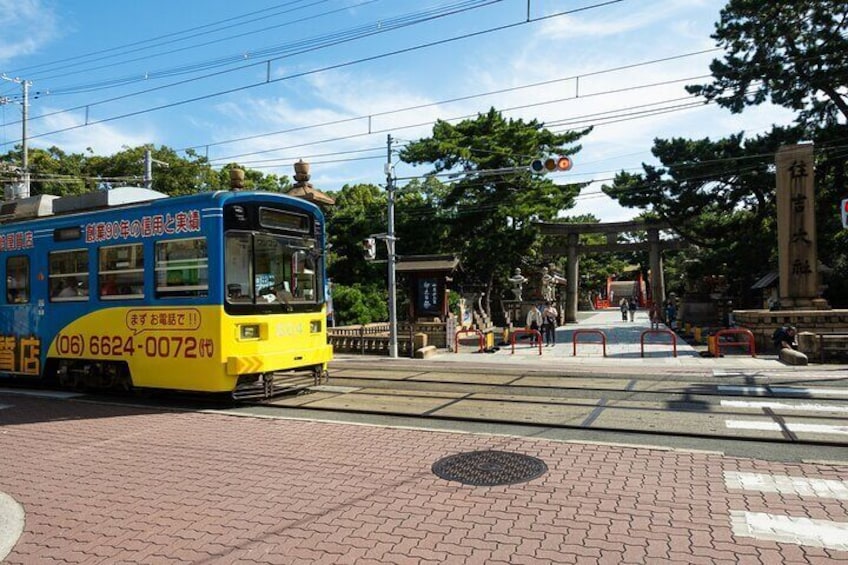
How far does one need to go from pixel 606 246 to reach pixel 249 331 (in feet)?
109

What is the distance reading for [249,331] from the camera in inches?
352

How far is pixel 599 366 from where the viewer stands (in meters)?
15.2

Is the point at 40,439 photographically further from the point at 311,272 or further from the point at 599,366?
the point at 599,366

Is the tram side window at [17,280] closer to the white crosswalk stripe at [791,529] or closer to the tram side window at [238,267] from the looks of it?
the tram side window at [238,267]

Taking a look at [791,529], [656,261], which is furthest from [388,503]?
[656,261]

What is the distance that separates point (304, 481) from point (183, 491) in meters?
1.09

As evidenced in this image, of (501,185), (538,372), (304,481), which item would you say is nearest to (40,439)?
(304,481)

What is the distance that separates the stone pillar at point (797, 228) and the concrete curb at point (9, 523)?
21.3 m

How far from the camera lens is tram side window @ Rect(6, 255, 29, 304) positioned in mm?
11250

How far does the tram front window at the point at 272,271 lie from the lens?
8.90 meters

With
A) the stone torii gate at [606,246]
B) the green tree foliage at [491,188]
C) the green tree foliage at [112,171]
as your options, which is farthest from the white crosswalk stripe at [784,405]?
the green tree foliage at [112,171]

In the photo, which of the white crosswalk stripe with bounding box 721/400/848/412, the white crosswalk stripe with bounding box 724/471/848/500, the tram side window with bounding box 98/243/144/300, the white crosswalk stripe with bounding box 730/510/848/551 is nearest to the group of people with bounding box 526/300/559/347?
the white crosswalk stripe with bounding box 721/400/848/412

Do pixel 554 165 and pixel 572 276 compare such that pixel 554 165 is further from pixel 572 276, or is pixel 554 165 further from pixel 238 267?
pixel 572 276

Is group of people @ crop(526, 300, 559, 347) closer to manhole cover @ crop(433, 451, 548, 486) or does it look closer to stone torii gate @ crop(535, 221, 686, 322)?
stone torii gate @ crop(535, 221, 686, 322)
